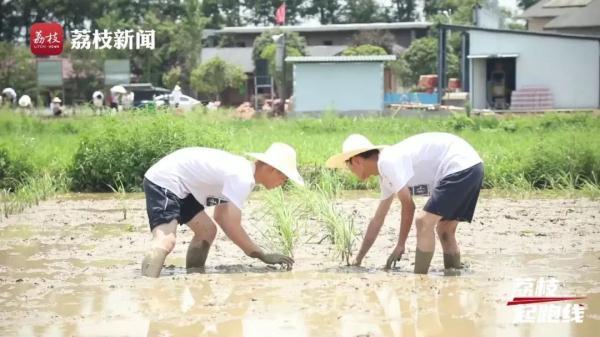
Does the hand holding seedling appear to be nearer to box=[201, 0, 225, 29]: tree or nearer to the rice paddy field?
the rice paddy field

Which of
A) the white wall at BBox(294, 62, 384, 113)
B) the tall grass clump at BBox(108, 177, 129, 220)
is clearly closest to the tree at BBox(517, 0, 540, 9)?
the white wall at BBox(294, 62, 384, 113)

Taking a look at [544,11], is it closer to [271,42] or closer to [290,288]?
[271,42]

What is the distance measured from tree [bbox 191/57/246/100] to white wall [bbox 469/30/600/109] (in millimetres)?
10497

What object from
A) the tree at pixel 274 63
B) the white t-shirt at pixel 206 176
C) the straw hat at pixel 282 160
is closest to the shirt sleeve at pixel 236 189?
the white t-shirt at pixel 206 176

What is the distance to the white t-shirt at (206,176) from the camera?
19.8 ft

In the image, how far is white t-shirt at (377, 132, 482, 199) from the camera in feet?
19.8

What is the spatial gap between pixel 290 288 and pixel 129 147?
6.68 m

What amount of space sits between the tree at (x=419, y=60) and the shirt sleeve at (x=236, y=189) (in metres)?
32.2

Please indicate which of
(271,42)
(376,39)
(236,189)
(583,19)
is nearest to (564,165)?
(236,189)

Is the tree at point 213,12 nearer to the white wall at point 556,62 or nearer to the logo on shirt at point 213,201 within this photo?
the white wall at point 556,62

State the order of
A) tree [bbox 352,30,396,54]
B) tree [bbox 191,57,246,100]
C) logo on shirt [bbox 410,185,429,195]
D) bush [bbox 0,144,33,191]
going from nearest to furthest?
logo on shirt [bbox 410,185,429,195], bush [bbox 0,144,33,191], tree [bbox 191,57,246,100], tree [bbox 352,30,396,54]

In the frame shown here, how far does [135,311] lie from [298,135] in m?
12.4

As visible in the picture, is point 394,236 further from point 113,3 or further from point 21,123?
point 113,3

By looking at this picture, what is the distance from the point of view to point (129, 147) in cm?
1208
